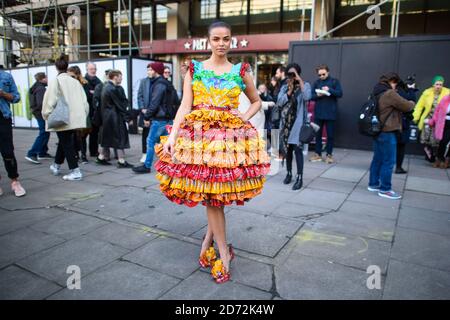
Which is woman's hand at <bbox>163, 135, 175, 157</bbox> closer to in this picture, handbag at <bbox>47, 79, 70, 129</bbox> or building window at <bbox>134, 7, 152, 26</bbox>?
handbag at <bbox>47, 79, 70, 129</bbox>

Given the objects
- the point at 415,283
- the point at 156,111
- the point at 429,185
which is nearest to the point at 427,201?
the point at 429,185

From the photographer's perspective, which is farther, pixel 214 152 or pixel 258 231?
pixel 258 231

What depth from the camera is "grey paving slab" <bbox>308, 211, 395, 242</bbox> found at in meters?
3.66

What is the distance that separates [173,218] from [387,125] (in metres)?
3.29

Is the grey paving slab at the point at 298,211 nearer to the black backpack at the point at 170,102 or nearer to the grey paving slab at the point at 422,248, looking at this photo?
the grey paving slab at the point at 422,248

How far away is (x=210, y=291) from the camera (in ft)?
8.25

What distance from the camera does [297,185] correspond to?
17.8 ft

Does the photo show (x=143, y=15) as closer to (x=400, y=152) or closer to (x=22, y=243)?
(x=400, y=152)

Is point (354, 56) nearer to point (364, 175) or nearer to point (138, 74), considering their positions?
point (364, 175)

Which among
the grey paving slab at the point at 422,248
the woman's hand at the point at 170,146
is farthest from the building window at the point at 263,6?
the woman's hand at the point at 170,146

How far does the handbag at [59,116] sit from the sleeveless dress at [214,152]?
3.32 metres

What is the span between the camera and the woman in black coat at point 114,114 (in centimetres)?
661

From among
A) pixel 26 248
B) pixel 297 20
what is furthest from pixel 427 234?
pixel 297 20
